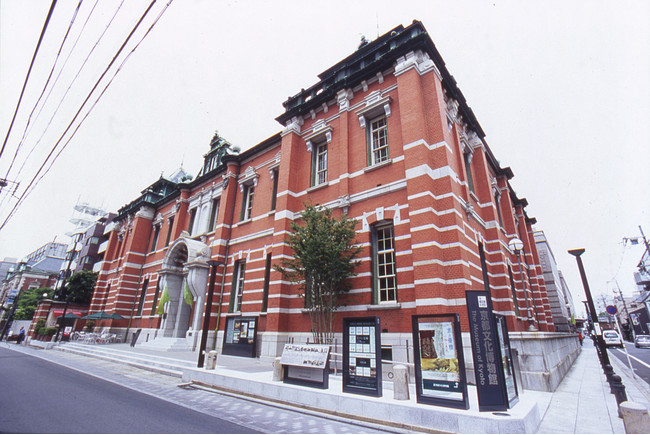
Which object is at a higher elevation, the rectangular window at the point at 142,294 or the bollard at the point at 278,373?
the rectangular window at the point at 142,294

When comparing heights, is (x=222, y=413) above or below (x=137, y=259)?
below

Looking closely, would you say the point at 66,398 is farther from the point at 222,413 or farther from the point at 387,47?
the point at 387,47

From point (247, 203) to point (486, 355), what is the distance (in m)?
15.5

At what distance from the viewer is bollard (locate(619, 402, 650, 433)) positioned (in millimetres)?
4270

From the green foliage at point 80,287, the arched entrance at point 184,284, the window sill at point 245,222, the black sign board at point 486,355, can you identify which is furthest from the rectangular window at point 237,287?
the green foliage at point 80,287

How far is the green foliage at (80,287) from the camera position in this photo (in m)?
31.0

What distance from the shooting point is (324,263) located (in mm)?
10398

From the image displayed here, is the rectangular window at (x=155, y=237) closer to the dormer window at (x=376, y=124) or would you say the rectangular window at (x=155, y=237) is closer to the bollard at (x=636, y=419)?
the dormer window at (x=376, y=124)

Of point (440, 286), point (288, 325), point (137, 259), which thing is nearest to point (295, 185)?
point (288, 325)

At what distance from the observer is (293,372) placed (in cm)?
763

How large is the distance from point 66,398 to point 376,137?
42.9ft

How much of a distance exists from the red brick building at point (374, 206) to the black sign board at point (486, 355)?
119 inches

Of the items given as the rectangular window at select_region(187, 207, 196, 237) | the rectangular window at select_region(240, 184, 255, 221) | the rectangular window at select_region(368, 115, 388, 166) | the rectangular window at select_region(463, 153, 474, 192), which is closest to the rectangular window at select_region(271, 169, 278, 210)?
the rectangular window at select_region(240, 184, 255, 221)

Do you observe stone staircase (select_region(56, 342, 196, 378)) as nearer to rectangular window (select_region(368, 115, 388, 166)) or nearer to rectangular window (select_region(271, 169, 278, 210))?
rectangular window (select_region(271, 169, 278, 210))
